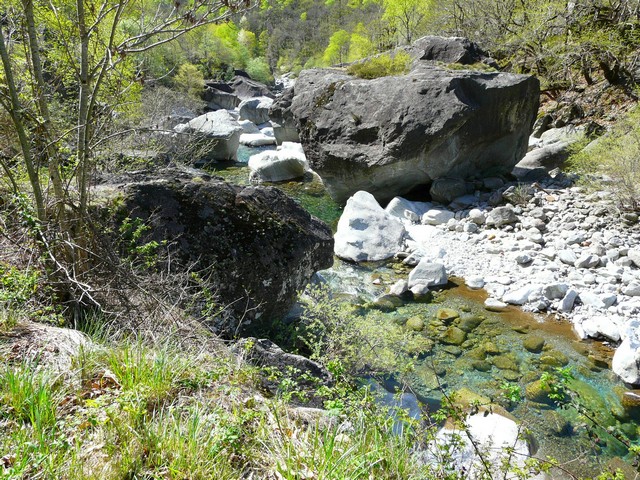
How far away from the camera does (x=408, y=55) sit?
13602 millimetres

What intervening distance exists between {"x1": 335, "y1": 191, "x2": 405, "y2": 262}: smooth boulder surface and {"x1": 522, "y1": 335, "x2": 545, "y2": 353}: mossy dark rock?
3524 millimetres

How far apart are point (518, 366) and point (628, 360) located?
131 centimetres

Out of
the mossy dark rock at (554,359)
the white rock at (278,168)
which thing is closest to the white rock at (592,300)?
the mossy dark rock at (554,359)

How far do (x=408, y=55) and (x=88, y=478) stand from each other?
1423 cm

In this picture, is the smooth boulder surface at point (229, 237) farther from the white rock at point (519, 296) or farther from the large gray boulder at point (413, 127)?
the large gray boulder at point (413, 127)

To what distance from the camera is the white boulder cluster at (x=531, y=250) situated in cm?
681

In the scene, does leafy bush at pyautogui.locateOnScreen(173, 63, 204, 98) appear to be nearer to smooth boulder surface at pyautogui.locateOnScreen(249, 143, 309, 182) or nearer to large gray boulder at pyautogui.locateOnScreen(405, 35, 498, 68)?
smooth boulder surface at pyautogui.locateOnScreen(249, 143, 309, 182)

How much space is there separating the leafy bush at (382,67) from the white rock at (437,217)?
4.91m

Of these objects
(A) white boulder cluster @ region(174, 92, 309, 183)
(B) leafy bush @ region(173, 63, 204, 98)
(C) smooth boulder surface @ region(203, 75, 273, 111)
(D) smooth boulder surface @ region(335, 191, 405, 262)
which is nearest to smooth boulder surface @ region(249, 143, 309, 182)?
Result: (A) white boulder cluster @ region(174, 92, 309, 183)

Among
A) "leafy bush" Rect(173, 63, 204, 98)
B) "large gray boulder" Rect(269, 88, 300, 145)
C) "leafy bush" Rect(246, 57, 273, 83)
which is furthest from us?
"leafy bush" Rect(246, 57, 273, 83)

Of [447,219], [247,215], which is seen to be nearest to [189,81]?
[447,219]

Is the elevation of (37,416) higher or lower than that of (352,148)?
higher

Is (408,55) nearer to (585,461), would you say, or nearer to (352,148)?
(352,148)

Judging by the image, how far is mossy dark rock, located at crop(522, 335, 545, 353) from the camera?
6262mm
